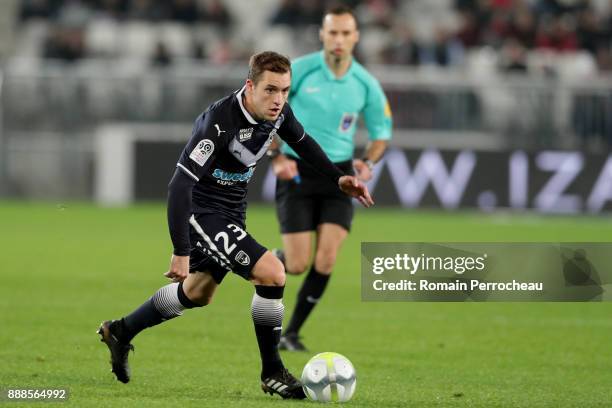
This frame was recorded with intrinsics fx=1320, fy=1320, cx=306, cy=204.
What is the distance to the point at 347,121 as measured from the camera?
9.59 metres

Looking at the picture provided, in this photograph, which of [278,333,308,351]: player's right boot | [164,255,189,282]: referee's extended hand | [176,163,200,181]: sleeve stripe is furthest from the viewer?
[278,333,308,351]: player's right boot

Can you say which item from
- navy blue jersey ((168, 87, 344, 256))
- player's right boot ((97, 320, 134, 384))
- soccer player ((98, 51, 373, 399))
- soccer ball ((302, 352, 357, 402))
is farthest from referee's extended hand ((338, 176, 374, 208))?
player's right boot ((97, 320, 134, 384))

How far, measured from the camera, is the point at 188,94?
21.8 meters

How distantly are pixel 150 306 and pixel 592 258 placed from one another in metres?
3.29

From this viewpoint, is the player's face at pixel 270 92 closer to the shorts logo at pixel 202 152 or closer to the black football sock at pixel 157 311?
the shorts logo at pixel 202 152

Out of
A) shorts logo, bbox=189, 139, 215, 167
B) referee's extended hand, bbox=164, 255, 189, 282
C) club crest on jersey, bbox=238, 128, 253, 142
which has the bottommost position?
referee's extended hand, bbox=164, 255, 189, 282

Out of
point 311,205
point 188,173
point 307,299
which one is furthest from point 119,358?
point 311,205

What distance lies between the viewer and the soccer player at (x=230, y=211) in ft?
22.1

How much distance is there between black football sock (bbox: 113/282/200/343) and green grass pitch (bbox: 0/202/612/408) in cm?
30

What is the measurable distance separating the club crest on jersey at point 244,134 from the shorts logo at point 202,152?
0.72 feet

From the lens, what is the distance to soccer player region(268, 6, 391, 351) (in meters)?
9.33

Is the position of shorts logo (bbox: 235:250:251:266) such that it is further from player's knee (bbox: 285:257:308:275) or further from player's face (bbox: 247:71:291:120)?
player's knee (bbox: 285:257:308:275)

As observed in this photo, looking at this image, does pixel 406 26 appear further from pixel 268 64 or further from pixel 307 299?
pixel 268 64

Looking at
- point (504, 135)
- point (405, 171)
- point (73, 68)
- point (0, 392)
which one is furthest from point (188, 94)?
point (0, 392)
